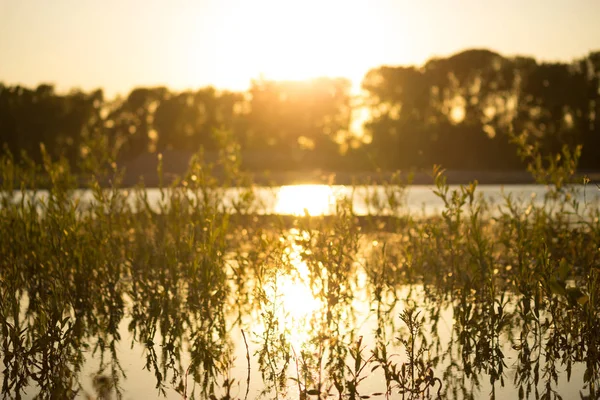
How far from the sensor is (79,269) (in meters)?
7.38

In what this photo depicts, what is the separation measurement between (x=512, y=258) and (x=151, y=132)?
51585 millimetres

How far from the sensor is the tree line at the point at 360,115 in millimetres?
44594

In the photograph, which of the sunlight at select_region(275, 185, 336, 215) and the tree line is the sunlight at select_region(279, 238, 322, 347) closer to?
the sunlight at select_region(275, 185, 336, 215)

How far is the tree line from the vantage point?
44594 mm

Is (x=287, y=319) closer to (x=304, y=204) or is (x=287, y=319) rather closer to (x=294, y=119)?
(x=304, y=204)

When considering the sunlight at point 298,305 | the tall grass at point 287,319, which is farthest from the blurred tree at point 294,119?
the tall grass at point 287,319

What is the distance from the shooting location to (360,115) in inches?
2296

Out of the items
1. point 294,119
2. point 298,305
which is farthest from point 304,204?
point 294,119

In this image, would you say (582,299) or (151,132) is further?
(151,132)

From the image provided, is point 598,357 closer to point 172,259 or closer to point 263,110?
point 172,259

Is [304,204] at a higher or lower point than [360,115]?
lower

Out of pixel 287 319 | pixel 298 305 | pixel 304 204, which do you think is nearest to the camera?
pixel 287 319

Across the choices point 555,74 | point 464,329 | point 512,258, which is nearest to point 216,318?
point 464,329

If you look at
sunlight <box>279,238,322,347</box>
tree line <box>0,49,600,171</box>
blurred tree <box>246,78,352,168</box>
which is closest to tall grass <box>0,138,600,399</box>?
sunlight <box>279,238,322,347</box>
